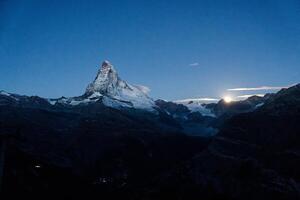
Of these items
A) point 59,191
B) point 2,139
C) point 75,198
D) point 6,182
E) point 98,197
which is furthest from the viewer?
point 98,197

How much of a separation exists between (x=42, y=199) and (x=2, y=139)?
91135mm

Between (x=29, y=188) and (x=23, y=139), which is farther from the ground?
(x=23, y=139)

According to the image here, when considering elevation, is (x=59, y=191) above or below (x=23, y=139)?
below

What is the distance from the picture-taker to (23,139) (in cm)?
3525

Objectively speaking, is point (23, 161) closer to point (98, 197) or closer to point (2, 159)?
point (2, 159)

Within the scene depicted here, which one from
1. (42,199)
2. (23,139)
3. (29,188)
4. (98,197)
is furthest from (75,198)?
(23,139)

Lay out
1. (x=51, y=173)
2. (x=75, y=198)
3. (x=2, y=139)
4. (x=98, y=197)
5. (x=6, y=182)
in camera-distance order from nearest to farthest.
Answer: (x=2, y=139) → (x=6, y=182) → (x=51, y=173) → (x=75, y=198) → (x=98, y=197)

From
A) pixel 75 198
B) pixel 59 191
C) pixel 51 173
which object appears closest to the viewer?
pixel 51 173

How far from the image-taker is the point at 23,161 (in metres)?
93.9

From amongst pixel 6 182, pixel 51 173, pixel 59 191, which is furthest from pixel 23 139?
pixel 59 191

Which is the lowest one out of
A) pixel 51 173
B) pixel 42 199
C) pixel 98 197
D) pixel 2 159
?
pixel 98 197

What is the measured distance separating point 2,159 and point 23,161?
63.8 metres

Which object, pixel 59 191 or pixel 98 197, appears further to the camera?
pixel 98 197

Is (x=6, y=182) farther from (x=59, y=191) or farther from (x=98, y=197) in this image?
(x=98, y=197)
